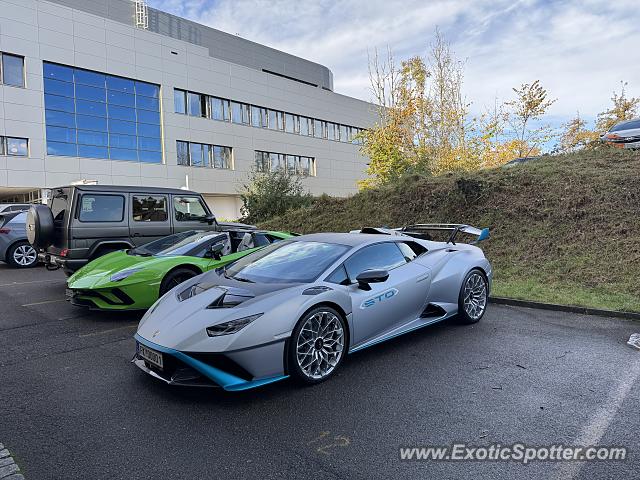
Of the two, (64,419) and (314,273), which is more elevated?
(314,273)

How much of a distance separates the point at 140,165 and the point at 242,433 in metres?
32.0

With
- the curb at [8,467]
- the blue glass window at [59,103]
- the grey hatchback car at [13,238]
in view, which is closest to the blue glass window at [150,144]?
the blue glass window at [59,103]

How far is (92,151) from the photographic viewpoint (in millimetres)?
29594

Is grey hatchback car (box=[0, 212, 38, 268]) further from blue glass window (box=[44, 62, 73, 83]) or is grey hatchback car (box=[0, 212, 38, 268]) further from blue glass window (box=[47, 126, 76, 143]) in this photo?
blue glass window (box=[44, 62, 73, 83])

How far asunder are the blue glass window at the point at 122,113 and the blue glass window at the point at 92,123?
737 millimetres

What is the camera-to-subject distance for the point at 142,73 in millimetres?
32000

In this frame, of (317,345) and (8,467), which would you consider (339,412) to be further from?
(8,467)

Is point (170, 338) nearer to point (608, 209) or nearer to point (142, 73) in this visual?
point (608, 209)

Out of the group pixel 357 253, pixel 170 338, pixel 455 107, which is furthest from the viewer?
pixel 455 107

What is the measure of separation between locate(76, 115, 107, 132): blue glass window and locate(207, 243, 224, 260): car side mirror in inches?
1059

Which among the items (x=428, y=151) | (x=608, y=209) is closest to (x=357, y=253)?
(x=608, y=209)

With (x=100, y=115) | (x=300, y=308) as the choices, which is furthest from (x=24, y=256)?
(x=100, y=115)

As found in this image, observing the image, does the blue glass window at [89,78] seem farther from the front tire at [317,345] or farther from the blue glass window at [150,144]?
the front tire at [317,345]

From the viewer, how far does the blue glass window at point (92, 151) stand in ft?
95.3
